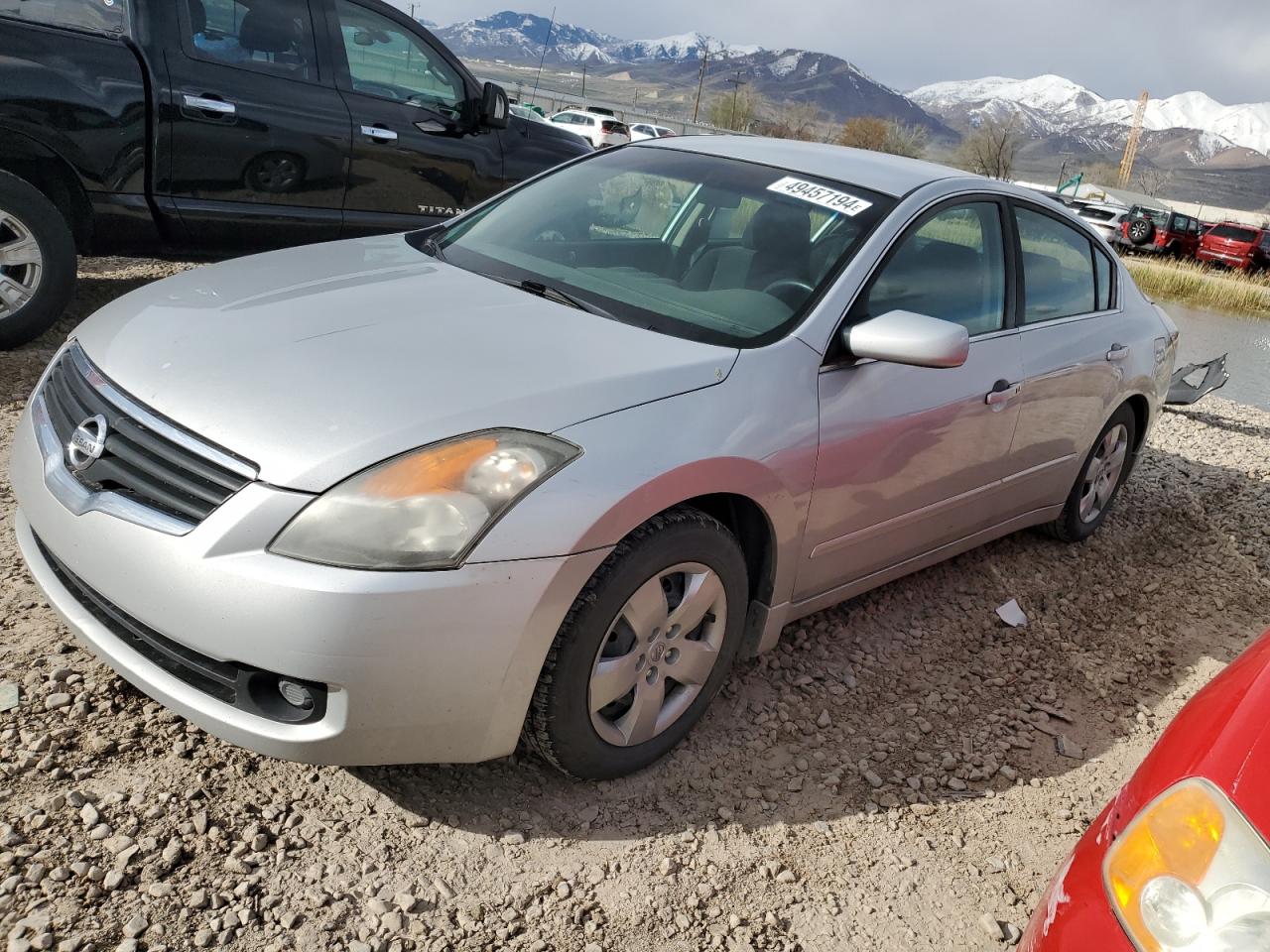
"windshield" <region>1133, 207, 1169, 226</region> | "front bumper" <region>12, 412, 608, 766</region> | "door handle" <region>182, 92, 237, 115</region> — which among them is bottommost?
"windshield" <region>1133, 207, 1169, 226</region>

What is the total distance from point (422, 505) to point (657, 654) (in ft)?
2.54

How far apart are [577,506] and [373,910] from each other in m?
0.95

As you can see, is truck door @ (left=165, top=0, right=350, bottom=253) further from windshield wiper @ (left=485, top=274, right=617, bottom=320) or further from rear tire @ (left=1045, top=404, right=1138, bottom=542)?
rear tire @ (left=1045, top=404, right=1138, bottom=542)

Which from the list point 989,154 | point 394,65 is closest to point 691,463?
point 394,65

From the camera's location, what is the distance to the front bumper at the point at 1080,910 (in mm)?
1557

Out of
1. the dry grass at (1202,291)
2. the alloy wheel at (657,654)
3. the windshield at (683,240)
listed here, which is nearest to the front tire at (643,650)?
the alloy wheel at (657,654)

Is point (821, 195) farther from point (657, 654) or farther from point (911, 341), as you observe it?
point (657, 654)

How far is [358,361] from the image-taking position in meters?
2.44

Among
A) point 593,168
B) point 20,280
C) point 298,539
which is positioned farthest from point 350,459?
point 20,280

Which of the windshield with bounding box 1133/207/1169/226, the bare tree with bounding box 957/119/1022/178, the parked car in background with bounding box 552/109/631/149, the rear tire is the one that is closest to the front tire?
A: the rear tire

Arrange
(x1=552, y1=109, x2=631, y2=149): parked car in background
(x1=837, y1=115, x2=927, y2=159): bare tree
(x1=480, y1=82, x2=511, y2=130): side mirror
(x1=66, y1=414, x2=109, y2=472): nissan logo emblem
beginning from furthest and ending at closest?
(x1=837, y1=115, x2=927, y2=159): bare tree < (x1=552, y1=109, x2=631, y2=149): parked car in background < (x1=480, y1=82, x2=511, y2=130): side mirror < (x1=66, y1=414, x2=109, y2=472): nissan logo emblem

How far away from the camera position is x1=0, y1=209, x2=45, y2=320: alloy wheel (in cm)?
460

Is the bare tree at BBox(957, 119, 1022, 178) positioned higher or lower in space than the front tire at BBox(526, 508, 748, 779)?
lower

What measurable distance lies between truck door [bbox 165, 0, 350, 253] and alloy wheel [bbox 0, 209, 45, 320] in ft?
2.56
